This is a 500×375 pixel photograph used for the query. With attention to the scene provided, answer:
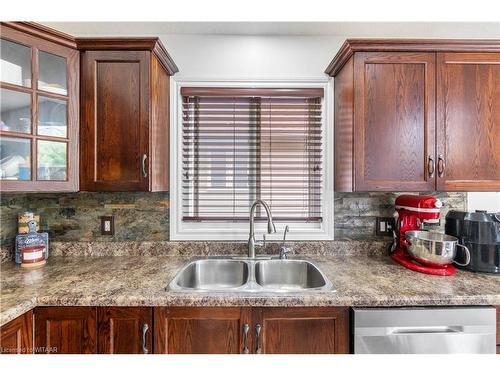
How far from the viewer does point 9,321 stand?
3.33 feet

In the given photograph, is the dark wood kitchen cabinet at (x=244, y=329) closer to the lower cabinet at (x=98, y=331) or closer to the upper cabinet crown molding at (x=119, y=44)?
the lower cabinet at (x=98, y=331)

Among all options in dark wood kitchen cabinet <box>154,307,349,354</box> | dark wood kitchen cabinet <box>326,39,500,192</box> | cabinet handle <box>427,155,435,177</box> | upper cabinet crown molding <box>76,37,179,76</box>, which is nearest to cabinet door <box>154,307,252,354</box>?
dark wood kitchen cabinet <box>154,307,349,354</box>

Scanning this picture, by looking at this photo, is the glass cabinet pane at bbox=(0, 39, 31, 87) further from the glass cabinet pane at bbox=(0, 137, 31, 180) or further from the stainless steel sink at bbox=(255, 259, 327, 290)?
the stainless steel sink at bbox=(255, 259, 327, 290)

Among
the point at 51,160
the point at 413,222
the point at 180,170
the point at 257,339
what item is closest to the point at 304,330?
the point at 257,339

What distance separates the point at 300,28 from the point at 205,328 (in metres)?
1.85

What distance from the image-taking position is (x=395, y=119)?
1.49 meters

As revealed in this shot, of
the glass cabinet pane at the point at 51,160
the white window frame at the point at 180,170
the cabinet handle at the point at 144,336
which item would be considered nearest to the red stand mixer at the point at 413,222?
the white window frame at the point at 180,170

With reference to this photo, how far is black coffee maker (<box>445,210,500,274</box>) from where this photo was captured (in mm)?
1433

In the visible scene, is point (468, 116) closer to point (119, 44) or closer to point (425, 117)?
point (425, 117)

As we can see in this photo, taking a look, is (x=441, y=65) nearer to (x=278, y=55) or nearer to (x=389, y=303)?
(x=278, y=55)

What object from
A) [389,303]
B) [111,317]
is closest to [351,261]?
[389,303]

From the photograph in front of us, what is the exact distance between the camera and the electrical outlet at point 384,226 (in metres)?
1.81

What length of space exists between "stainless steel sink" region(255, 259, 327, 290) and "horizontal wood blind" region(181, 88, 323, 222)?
33 centimetres

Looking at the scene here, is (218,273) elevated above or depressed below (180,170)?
below
